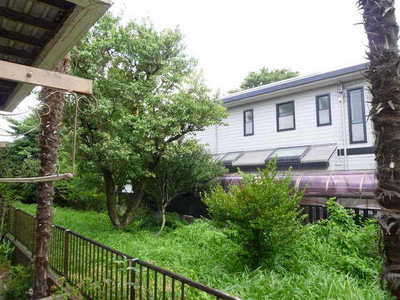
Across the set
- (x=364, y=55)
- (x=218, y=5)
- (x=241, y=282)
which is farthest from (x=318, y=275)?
(x=218, y=5)

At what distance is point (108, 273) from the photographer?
373 cm

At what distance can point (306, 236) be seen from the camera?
5.29m

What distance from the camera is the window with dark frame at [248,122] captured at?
12469 mm

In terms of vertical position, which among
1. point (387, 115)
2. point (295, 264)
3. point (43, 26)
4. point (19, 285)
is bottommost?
point (19, 285)

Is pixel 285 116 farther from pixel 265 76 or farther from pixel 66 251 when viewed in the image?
pixel 265 76

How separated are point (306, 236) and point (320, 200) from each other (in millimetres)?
2931

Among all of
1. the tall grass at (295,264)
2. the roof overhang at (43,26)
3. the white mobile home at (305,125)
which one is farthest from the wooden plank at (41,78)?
the white mobile home at (305,125)

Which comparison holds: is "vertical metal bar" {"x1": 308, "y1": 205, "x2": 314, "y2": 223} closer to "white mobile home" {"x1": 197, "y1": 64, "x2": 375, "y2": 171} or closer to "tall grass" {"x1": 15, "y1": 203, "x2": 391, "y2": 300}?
"tall grass" {"x1": 15, "y1": 203, "x2": 391, "y2": 300}

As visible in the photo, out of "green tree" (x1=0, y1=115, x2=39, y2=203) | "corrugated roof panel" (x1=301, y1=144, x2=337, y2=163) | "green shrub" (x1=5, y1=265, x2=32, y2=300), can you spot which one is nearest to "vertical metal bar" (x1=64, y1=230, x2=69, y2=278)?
"green shrub" (x1=5, y1=265, x2=32, y2=300)

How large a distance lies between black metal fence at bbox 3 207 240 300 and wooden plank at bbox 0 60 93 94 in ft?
5.27

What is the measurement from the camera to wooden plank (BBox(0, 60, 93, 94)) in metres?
1.73

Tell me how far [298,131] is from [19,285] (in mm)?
9631

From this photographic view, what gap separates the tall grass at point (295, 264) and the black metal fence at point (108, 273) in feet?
2.58

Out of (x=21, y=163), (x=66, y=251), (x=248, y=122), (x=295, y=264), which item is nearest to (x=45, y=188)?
(x=66, y=251)
